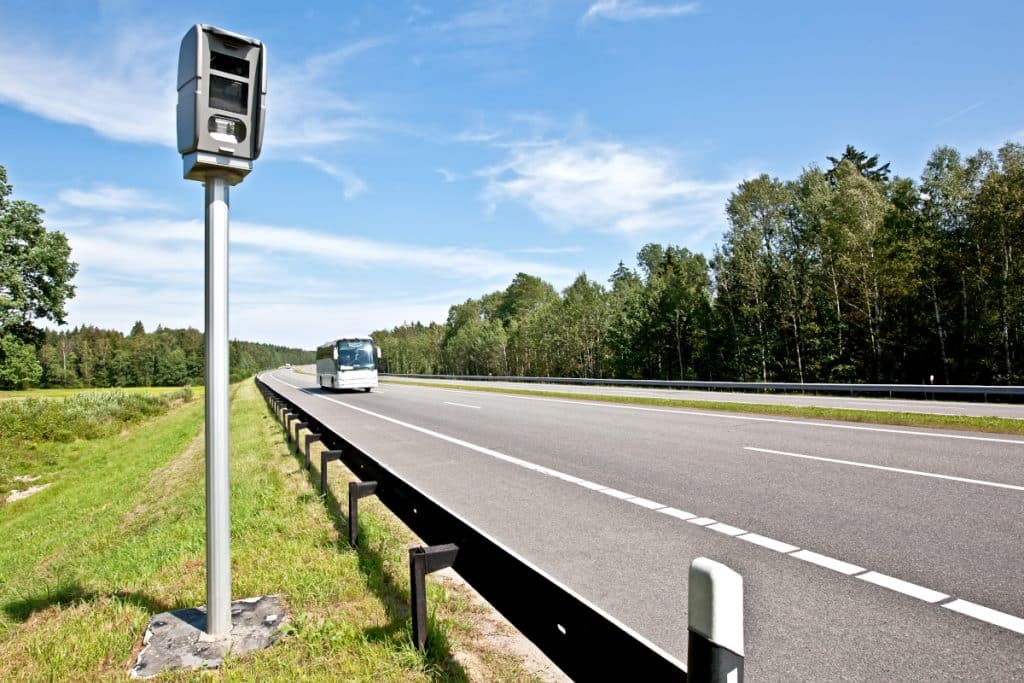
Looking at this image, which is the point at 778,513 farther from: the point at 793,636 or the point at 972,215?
the point at 972,215

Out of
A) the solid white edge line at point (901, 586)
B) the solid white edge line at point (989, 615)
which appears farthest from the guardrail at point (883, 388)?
the solid white edge line at point (989, 615)

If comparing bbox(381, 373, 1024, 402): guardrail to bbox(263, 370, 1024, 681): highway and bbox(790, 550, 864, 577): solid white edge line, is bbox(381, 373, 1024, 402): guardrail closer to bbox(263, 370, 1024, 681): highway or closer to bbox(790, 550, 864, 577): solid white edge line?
bbox(263, 370, 1024, 681): highway

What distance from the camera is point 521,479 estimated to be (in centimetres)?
845

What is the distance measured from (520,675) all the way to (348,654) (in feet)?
3.28

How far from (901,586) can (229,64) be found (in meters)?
5.59

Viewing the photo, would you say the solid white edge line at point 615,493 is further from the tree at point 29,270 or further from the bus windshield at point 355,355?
the tree at point 29,270

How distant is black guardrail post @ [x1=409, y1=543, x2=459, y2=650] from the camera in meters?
3.30

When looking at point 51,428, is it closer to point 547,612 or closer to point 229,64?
point 229,64

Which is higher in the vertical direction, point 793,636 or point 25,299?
point 25,299

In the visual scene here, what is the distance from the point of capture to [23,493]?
18.0 metres

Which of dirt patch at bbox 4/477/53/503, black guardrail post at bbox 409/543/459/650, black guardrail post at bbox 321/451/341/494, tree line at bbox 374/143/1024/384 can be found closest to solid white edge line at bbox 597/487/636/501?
black guardrail post at bbox 321/451/341/494

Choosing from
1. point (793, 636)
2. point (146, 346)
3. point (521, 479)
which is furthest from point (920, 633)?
point (146, 346)

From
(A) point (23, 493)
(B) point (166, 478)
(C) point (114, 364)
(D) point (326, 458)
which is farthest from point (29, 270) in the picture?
(C) point (114, 364)

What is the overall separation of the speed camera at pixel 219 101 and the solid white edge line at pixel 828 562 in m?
5.00
